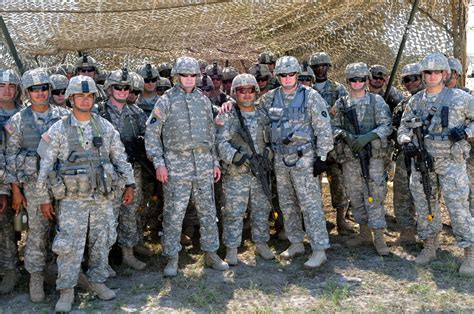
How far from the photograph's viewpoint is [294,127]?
230 inches

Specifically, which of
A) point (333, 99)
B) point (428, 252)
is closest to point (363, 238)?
point (428, 252)

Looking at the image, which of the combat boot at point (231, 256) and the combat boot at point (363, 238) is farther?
the combat boot at point (363, 238)

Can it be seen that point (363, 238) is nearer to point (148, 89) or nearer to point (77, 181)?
point (148, 89)

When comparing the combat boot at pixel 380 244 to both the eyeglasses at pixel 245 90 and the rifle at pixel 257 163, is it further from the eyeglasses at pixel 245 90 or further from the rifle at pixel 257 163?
the eyeglasses at pixel 245 90

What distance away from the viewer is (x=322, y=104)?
5832mm

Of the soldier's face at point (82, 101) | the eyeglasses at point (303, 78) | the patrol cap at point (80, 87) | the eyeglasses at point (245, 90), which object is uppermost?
the eyeglasses at point (303, 78)

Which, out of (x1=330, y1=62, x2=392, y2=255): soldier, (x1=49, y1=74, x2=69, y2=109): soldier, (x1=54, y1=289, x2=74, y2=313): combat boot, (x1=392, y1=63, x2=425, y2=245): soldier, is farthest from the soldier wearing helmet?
(x1=392, y1=63, x2=425, y2=245): soldier

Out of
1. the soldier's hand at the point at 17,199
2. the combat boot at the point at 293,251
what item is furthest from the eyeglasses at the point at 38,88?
the combat boot at the point at 293,251

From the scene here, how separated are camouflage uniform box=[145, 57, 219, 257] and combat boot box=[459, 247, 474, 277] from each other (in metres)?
2.56

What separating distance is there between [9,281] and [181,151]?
6.88 feet

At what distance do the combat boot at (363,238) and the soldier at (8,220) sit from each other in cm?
367

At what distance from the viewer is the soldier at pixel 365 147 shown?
608 cm

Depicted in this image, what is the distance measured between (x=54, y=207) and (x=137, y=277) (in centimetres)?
118

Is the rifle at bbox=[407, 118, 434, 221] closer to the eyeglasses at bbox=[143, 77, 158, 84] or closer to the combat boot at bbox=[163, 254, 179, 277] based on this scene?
the combat boot at bbox=[163, 254, 179, 277]
